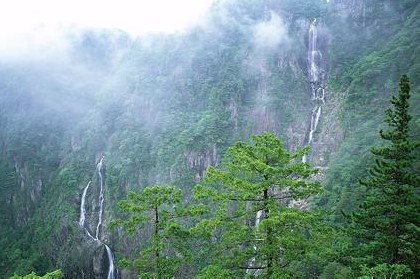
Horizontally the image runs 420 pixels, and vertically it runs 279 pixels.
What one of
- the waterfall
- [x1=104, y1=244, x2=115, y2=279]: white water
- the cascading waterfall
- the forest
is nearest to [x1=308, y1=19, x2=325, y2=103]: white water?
the forest

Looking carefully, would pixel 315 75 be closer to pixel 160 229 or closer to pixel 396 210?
pixel 160 229

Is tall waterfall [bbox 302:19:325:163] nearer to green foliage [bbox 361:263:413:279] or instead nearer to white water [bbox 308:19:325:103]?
white water [bbox 308:19:325:103]

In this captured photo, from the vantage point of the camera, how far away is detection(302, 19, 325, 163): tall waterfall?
65.5 m

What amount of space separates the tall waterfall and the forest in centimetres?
23

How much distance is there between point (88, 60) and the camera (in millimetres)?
104188

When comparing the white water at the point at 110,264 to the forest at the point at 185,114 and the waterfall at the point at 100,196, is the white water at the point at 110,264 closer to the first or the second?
the forest at the point at 185,114

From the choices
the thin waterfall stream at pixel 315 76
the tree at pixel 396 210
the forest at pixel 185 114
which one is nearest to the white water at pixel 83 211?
the forest at pixel 185 114

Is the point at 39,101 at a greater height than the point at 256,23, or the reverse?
the point at 256,23

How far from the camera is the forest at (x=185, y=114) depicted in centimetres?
5697

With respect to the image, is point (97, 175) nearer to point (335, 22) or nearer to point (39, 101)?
point (39, 101)

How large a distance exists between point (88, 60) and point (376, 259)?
101 m

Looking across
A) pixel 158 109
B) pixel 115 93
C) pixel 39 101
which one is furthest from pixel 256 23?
pixel 39 101

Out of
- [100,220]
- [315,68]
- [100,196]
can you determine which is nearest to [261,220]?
[100,220]

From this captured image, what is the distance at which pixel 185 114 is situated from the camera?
249 feet
